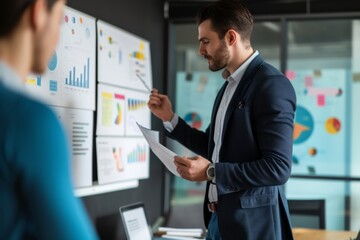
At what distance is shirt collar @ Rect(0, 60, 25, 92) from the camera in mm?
732

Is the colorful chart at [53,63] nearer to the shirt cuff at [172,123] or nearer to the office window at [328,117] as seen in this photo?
the shirt cuff at [172,123]

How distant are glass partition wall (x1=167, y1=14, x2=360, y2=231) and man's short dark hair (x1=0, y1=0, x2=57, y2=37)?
4234mm

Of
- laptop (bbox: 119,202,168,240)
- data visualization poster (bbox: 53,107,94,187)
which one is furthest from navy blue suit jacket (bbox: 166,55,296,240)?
laptop (bbox: 119,202,168,240)

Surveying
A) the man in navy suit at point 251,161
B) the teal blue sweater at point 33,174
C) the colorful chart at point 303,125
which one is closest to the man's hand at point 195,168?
the man in navy suit at point 251,161

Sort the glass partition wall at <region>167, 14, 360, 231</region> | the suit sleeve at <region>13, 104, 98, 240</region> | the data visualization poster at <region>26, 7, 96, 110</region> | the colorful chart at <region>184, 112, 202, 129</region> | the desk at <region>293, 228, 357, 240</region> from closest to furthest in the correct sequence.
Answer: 1. the suit sleeve at <region>13, 104, 98, 240</region>
2. the data visualization poster at <region>26, 7, 96, 110</region>
3. the desk at <region>293, 228, 357, 240</region>
4. the glass partition wall at <region>167, 14, 360, 231</region>
5. the colorful chart at <region>184, 112, 202, 129</region>

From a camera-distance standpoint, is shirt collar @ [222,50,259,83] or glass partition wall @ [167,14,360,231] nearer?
shirt collar @ [222,50,259,83]

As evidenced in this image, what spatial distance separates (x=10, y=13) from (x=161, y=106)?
6.32 feet

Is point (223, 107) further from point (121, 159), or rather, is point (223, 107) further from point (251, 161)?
point (121, 159)

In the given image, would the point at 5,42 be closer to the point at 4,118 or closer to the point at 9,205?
the point at 4,118

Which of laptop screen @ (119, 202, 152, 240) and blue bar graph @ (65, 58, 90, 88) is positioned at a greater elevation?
blue bar graph @ (65, 58, 90, 88)

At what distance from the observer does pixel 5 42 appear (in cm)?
75

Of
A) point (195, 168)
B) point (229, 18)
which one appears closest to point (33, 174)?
point (195, 168)

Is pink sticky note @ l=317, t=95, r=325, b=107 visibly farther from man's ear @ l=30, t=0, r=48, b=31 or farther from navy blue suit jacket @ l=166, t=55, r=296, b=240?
man's ear @ l=30, t=0, r=48, b=31

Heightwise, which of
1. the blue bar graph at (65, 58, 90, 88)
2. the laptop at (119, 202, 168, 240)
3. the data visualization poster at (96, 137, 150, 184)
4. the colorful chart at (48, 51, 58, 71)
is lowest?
the laptop at (119, 202, 168, 240)
